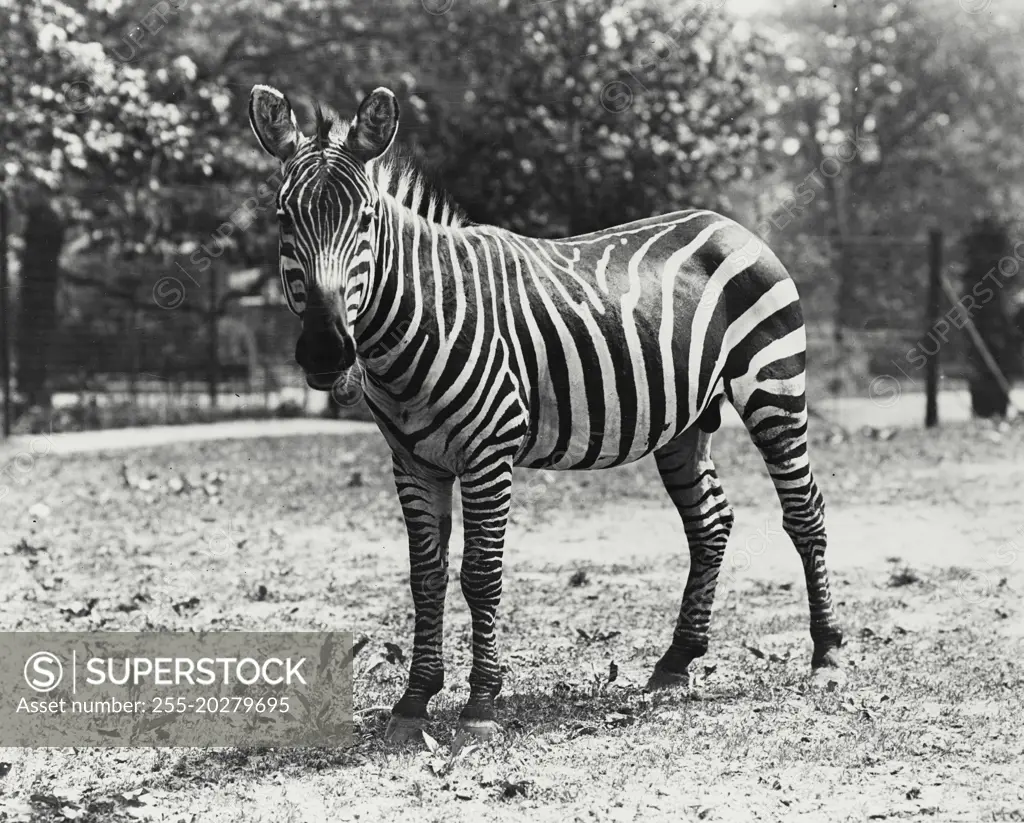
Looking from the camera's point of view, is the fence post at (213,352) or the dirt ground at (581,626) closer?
the dirt ground at (581,626)

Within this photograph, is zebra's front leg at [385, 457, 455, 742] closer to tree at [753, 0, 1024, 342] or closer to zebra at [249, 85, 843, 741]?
zebra at [249, 85, 843, 741]

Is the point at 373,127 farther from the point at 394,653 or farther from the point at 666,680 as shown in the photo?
the point at 666,680

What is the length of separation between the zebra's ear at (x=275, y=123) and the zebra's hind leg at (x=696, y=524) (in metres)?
2.39

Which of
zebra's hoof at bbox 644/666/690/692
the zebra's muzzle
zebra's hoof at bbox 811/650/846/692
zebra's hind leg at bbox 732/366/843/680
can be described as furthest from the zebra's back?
zebra's hoof at bbox 811/650/846/692

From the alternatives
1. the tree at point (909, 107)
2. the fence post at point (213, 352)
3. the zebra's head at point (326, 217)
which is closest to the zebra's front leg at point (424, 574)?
the zebra's head at point (326, 217)

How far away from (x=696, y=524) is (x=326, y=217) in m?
2.56

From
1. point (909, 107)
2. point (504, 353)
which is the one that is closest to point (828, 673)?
point (504, 353)

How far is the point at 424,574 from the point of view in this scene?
16.6ft

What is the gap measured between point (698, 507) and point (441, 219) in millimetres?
1911

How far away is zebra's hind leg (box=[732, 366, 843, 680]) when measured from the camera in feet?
18.9

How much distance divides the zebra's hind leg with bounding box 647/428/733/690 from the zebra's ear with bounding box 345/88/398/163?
219cm

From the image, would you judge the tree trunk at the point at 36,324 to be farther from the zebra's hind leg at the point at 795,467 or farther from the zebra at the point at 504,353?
the zebra's hind leg at the point at 795,467

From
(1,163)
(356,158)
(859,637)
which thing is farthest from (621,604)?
(1,163)

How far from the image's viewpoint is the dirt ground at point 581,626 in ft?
13.9
